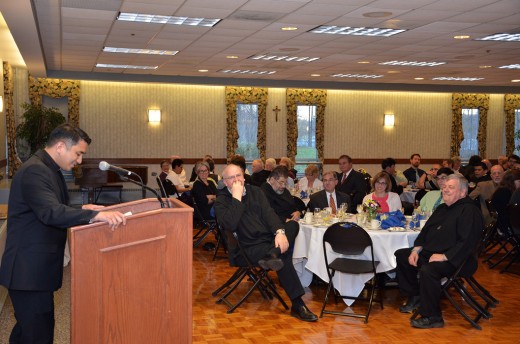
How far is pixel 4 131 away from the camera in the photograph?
14.6m

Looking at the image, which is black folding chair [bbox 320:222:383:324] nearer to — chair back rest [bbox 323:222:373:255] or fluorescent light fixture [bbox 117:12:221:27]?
chair back rest [bbox 323:222:373:255]

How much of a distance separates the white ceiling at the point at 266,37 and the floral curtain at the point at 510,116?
4837 mm

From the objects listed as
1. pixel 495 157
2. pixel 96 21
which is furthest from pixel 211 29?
pixel 495 157

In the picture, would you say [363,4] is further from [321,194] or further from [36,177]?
[36,177]

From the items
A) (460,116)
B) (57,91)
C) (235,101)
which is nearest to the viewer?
(57,91)

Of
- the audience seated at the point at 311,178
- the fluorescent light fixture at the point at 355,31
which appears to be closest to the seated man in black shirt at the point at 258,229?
the fluorescent light fixture at the point at 355,31

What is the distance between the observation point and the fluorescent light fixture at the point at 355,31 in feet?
30.4

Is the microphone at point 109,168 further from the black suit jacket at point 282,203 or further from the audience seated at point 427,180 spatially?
the audience seated at point 427,180

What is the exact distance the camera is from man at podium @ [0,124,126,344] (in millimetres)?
3379

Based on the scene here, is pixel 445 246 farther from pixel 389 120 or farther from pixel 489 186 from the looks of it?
pixel 389 120

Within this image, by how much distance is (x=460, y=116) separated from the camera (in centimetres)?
2011

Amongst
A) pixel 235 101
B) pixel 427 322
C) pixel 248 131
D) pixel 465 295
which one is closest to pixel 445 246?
pixel 465 295

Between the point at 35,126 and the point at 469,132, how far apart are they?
13.1 meters

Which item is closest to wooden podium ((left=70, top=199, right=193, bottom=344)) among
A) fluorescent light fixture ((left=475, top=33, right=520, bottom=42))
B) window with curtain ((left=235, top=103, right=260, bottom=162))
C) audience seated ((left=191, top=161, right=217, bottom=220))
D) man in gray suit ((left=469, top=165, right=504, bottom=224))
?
audience seated ((left=191, top=161, right=217, bottom=220))
